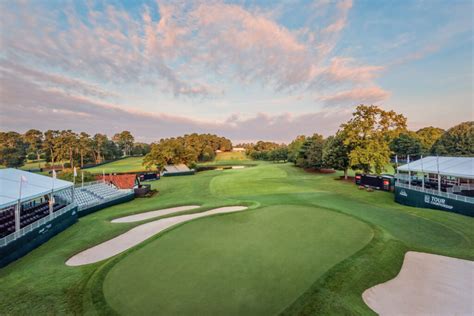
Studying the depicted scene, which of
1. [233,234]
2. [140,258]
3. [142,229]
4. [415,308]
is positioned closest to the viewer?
Result: [415,308]

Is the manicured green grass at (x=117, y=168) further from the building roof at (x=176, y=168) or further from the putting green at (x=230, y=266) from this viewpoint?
the putting green at (x=230, y=266)

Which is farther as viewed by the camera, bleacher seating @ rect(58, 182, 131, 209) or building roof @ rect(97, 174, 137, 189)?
building roof @ rect(97, 174, 137, 189)

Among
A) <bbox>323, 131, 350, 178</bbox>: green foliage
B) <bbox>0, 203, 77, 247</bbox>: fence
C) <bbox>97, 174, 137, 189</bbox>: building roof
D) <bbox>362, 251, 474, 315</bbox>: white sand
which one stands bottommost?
<bbox>362, 251, 474, 315</bbox>: white sand

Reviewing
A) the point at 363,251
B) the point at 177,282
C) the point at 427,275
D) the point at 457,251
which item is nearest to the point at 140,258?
the point at 177,282

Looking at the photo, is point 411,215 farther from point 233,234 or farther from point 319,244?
point 233,234

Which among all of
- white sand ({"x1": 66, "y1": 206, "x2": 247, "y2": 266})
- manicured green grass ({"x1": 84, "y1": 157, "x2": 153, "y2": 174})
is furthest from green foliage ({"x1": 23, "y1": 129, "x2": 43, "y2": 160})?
white sand ({"x1": 66, "y1": 206, "x2": 247, "y2": 266})

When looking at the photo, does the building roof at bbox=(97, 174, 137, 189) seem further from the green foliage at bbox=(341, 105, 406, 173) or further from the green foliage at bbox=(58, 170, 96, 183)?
the green foliage at bbox=(341, 105, 406, 173)

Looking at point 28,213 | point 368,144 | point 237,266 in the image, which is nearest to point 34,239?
point 28,213
